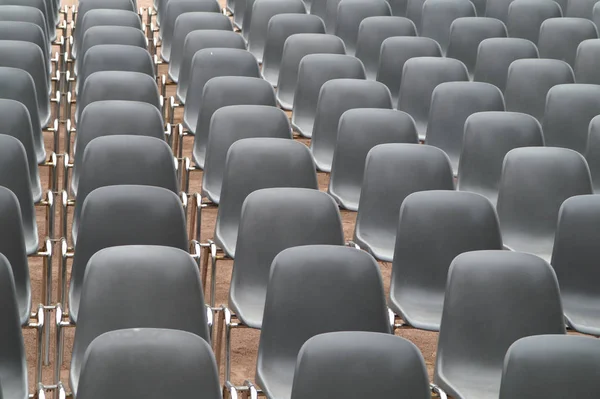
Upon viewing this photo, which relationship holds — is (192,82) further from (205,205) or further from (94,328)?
(94,328)

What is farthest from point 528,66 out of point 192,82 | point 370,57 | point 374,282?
point 374,282

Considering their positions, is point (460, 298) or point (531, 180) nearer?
point (460, 298)

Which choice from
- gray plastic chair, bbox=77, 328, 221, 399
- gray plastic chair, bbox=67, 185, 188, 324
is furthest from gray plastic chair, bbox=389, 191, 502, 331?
gray plastic chair, bbox=77, 328, 221, 399

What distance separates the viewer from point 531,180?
14.6ft

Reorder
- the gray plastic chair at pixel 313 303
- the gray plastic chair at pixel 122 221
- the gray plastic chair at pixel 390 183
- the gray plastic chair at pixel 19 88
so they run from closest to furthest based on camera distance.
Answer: the gray plastic chair at pixel 313 303, the gray plastic chair at pixel 122 221, the gray plastic chair at pixel 390 183, the gray plastic chair at pixel 19 88

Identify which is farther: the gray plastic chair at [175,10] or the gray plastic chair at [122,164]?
the gray plastic chair at [175,10]

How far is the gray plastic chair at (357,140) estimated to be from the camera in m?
4.91

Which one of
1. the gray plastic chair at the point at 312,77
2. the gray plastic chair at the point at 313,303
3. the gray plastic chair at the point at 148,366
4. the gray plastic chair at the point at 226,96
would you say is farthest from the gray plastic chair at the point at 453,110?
the gray plastic chair at the point at 148,366

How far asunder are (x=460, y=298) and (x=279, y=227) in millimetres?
827

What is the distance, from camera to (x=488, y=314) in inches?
136

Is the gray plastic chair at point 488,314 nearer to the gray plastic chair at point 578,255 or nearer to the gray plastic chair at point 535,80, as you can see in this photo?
the gray plastic chair at point 578,255

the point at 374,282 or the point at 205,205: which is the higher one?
the point at 374,282

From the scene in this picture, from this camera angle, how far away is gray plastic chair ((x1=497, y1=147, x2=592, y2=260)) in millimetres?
4461

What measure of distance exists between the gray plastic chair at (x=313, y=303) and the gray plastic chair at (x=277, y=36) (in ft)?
11.4
